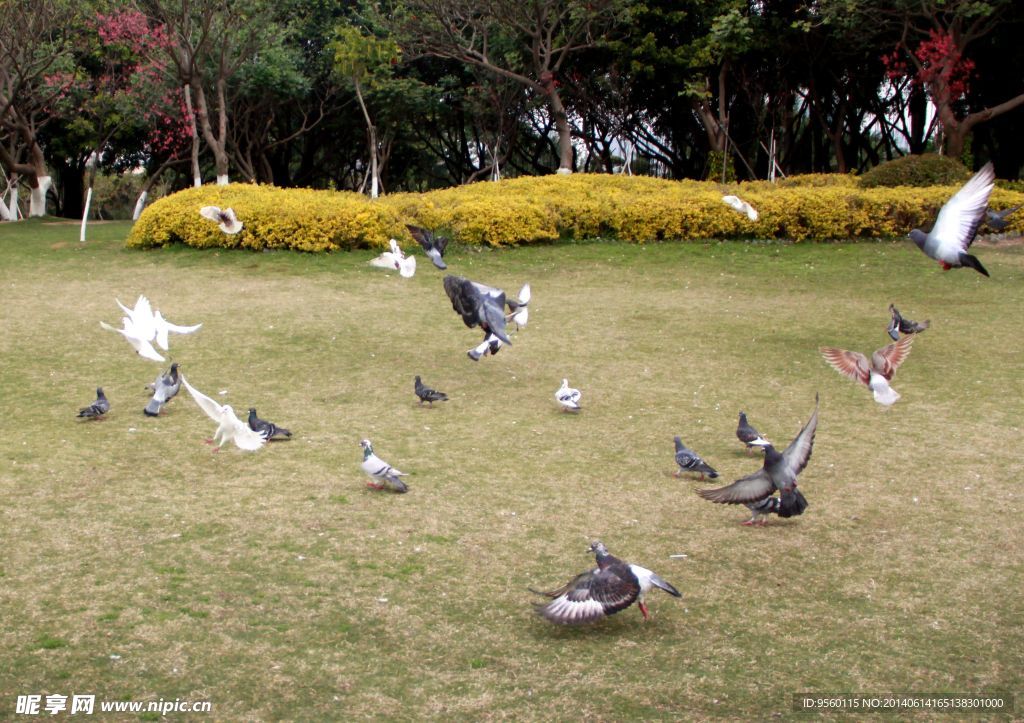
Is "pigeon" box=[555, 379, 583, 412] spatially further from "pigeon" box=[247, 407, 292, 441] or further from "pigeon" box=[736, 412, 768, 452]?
"pigeon" box=[247, 407, 292, 441]

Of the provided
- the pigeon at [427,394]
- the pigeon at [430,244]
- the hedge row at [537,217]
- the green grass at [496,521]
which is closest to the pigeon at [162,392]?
the green grass at [496,521]

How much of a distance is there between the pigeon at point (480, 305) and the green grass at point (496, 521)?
0.58 metres

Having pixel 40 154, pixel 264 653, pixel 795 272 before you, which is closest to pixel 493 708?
pixel 264 653

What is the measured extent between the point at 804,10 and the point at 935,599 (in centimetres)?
1714

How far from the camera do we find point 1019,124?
2086 centimetres

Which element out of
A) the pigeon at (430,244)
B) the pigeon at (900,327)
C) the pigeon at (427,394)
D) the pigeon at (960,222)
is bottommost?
the pigeon at (427,394)

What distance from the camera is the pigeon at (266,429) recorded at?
5.81 m

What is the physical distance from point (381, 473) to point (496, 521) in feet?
2.10

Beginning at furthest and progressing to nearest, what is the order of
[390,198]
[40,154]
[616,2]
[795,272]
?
[40,154]
[616,2]
[390,198]
[795,272]

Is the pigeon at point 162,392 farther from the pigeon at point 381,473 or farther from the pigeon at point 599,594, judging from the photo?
the pigeon at point 599,594

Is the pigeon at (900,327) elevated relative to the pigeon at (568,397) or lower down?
elevated

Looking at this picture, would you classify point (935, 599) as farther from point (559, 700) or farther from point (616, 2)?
point (616, 2)

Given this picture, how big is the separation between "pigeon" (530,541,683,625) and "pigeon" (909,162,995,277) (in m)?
2.46

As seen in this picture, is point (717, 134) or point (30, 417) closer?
point (30, 417)
